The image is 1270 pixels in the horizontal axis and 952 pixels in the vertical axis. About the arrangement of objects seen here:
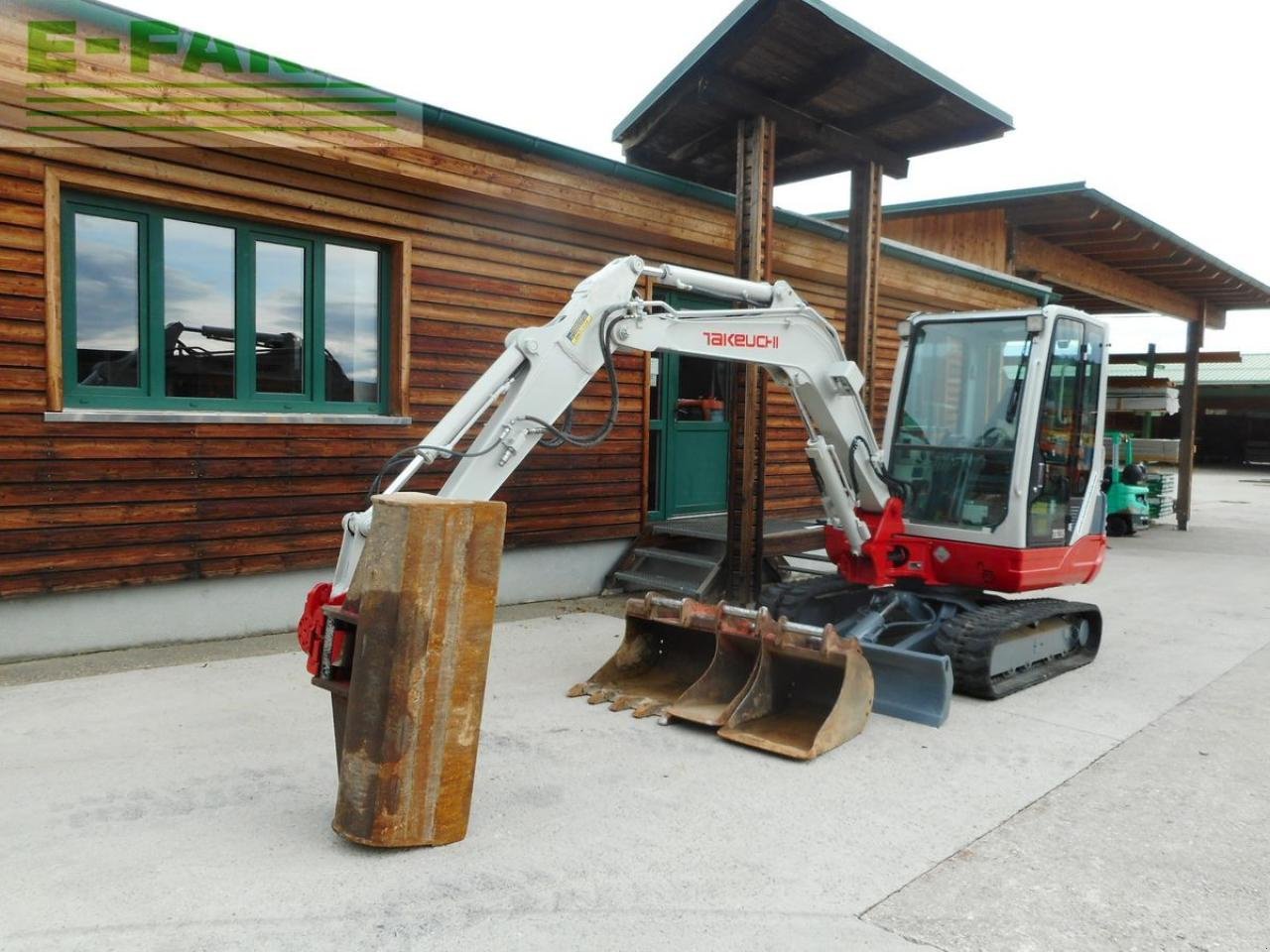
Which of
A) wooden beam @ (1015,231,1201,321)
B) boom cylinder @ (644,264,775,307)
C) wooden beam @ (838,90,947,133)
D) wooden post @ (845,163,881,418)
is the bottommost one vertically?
boom cylinder @ (644,264,775,307)

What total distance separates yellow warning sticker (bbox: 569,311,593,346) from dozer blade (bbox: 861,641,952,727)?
2.20 meters

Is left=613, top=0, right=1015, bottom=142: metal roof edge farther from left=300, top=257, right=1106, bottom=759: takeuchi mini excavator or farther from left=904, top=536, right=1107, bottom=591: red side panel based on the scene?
left=904, top=536, right=1107, bottom=591: red side panel

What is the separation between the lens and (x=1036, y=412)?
5.66 meters

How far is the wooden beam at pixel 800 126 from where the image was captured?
276 inches

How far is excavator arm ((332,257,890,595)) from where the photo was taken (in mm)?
4062

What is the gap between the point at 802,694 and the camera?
4859 millimetres

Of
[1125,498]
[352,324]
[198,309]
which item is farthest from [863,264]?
[1125,498]

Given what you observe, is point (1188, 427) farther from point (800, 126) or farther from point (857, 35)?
point (857, 35)

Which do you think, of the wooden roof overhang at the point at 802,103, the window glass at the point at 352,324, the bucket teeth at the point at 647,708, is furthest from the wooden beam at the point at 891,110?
the bucket teeth at the point at 647,708

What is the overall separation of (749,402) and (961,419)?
68.6 inches

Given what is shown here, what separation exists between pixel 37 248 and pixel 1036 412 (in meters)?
5.67

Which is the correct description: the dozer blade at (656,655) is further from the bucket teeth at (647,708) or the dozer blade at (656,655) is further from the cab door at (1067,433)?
the cab door at (1067,433)

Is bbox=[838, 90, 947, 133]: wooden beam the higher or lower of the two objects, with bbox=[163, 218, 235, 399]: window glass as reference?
higher

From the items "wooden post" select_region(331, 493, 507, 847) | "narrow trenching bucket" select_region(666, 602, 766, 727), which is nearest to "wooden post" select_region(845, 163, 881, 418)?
"narrow trenching bucket" select_region(666, 602, 766, 727)
